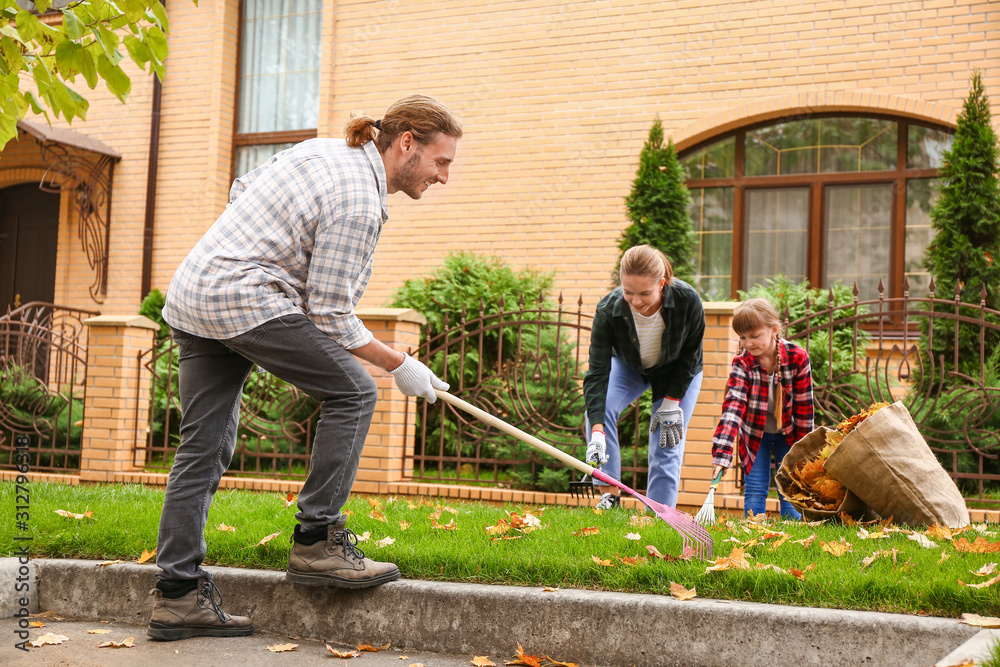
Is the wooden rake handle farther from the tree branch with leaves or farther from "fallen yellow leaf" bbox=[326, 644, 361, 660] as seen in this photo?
the tree branch with leaves

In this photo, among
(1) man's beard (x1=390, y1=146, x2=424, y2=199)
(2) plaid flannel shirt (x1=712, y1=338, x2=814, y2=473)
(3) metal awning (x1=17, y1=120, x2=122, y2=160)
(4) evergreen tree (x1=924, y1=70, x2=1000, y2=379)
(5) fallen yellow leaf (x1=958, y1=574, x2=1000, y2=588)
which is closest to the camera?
(5) fallen yellow leaf (x1=958, y1=574, x2=1000, y2=588)

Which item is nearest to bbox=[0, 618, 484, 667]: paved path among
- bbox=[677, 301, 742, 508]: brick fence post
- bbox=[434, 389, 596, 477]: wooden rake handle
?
bbox=[434, 389, 596, 477]: wooden rake handle

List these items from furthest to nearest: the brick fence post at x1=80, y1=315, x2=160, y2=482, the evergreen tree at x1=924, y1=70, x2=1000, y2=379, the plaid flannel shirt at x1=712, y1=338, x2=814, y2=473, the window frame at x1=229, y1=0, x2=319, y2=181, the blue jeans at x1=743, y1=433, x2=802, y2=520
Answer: the window frame at x1=229, y1=0, x2=319, y2=181 → the evergreen tree at x1=924, y1=70, x2=1000, y2=379 → the brick fence post at x1=80, y1=315, x2=160, y2=482 → the blue jeans at x1=743, y1=433, x2=802, y2=520 → the plaid flannel shirt at x1=712, y1=338, x2=814, y2=473

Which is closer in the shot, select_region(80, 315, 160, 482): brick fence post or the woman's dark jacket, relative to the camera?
the woman's dark jacket

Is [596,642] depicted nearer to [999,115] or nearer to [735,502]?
[735,502]

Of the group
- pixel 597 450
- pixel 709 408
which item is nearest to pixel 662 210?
pixel 709 408

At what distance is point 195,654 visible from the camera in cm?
296

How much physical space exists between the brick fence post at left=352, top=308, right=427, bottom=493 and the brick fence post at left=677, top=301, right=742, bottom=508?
2061 mm

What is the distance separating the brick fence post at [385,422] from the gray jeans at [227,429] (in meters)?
3.35

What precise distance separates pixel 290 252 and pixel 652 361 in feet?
7.58

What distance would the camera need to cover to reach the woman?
14.8 feet

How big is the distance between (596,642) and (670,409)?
193cm

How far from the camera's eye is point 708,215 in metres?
9.62

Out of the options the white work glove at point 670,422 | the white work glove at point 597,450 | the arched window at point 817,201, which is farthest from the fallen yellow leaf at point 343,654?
the arched window at point 817,201
